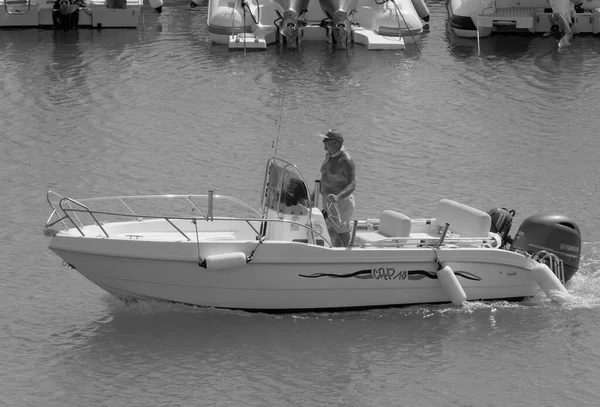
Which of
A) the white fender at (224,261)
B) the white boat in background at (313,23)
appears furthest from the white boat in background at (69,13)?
the white fender at (224,261)

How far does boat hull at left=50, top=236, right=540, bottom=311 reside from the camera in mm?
12727

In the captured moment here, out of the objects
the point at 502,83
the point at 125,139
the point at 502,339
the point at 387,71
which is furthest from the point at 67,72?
the point at 502,339

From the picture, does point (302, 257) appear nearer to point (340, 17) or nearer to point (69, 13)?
point (340, 17)

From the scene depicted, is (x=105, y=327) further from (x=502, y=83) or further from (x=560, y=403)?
(x=502, y=83)

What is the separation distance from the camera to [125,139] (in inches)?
848

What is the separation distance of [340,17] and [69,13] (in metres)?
7.12

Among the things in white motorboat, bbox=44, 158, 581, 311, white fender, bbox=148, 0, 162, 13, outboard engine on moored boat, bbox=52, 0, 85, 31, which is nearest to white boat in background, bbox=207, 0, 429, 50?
outboard engine on moored boat, bbox=52, 0, 85, 31

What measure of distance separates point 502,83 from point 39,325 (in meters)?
15.2

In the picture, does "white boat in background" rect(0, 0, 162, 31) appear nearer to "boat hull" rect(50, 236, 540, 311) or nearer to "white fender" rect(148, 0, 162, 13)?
"white fender" rect(148, 0, 162, 13)

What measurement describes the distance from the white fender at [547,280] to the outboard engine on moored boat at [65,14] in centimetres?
1988

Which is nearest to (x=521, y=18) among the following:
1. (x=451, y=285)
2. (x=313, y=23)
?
(x=313, y=23)

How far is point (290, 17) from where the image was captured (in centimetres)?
2917

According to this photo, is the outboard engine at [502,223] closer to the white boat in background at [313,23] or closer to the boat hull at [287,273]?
the boat hull at [287,273]

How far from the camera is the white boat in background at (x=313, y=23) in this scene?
29.0 metres
